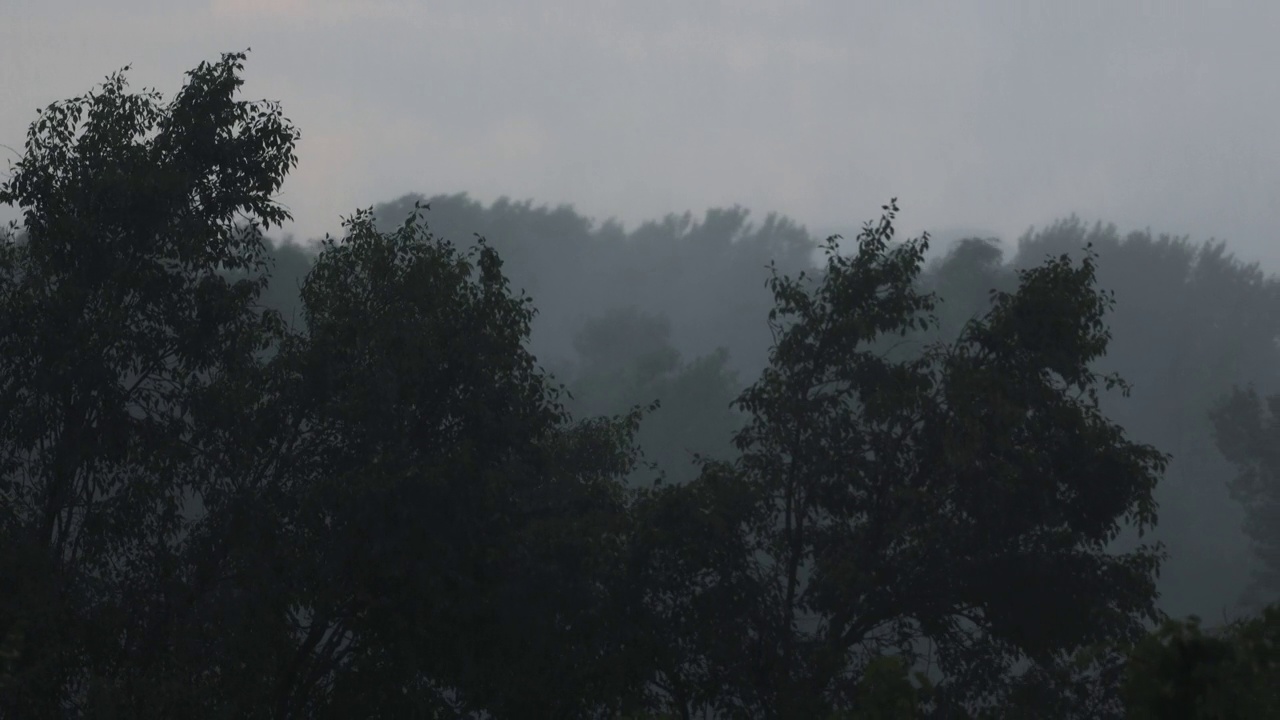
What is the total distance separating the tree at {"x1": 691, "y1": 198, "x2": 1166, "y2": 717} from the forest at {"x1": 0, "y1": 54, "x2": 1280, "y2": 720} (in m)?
0.05

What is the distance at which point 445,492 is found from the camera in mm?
14445

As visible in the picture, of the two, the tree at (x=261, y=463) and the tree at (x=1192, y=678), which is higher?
the tree at (x=261, y=463)

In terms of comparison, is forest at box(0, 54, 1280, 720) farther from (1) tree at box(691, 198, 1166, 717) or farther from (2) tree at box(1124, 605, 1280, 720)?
(2) tree at box(1124, 605, 1280, 720)

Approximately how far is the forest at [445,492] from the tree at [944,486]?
0.05 metres

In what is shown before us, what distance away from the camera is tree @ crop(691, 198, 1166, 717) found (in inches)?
600

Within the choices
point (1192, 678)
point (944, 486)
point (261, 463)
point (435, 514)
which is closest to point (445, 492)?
point (435, 514)

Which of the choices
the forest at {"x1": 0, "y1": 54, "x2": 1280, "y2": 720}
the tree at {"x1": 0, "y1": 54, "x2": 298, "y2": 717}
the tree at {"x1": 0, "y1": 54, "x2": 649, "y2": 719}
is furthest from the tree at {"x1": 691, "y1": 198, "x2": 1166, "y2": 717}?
the tree at {"x1": 0, "y1": 54, "x2": 298, "y2": 717}

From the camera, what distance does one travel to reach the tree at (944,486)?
15242mm

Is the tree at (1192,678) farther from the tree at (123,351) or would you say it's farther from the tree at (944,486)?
the tree at (123,351)

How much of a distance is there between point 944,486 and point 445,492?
5.82 m

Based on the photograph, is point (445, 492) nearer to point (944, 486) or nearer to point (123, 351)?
point (123, 351)

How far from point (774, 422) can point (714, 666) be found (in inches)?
122

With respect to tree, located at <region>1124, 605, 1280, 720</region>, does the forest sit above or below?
above

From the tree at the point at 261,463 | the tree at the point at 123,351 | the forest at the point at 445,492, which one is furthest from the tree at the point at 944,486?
the tree at the point at 123,351
